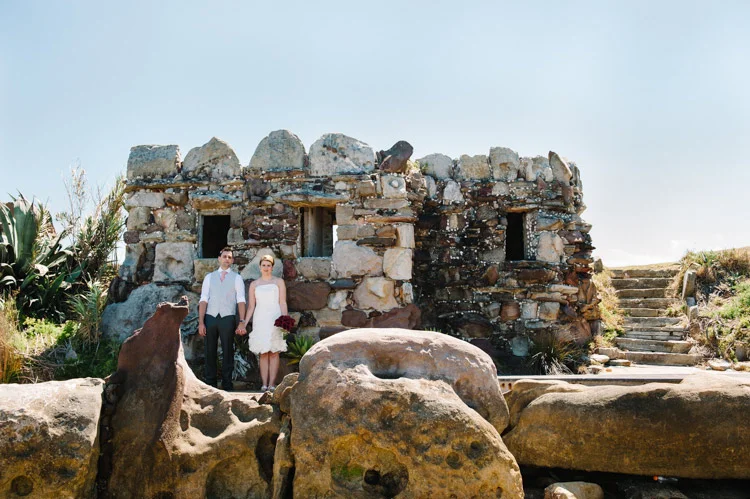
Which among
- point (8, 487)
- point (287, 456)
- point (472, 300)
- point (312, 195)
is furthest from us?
point (472, 300)

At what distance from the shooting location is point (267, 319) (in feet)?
19.4

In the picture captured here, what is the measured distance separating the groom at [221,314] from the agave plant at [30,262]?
10.7 ft

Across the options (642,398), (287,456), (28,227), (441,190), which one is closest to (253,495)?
(287,456)

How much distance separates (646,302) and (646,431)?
25.8ft

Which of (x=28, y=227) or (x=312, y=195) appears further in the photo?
(x=28, y=227)

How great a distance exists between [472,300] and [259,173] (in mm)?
3363

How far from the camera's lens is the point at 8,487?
9.59ft

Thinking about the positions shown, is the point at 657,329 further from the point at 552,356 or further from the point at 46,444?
the point at 46,444

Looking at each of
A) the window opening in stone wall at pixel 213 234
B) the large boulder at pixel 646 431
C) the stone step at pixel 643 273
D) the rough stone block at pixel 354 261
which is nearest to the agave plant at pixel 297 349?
the rough stone block at pixel 354 261

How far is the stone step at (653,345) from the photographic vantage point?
28.3 ft

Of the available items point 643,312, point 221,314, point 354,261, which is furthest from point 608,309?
point 221,314

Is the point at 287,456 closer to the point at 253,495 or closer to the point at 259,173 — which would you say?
the point at 253,495

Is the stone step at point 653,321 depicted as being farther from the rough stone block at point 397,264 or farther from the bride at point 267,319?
the bride at point 267,319

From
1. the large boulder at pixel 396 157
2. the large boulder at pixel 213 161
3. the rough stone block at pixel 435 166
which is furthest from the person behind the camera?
the rough stone block at pixel 435 166
